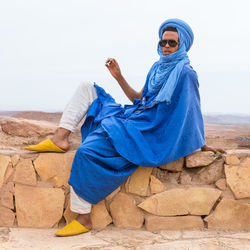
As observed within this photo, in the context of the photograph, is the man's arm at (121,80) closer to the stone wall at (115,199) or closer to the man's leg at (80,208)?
the stone wall at (115,199)

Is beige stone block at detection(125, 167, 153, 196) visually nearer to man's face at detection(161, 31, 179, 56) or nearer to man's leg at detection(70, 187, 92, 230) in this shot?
man's leg at detection(70, 187, 92, 230)

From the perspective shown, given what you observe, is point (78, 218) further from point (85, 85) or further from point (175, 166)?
point (85, 85)

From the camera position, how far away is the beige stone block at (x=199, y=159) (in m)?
2.66

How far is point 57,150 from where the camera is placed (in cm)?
262

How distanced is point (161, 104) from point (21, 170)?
1248mm

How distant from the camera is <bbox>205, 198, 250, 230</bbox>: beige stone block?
8.82 ft

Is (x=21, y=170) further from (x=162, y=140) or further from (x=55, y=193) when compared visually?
(x=162, y=140)

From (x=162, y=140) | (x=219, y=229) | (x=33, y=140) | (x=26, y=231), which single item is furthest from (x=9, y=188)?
(x=219, y=229)

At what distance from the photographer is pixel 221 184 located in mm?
2705

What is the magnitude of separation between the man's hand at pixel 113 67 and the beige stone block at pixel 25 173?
1.09 m

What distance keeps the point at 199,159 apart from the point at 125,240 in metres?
0.88

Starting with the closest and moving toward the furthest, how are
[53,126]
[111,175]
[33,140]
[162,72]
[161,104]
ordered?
[111,175]
[161,104]
[162,72]
[33,140]
[53,126]

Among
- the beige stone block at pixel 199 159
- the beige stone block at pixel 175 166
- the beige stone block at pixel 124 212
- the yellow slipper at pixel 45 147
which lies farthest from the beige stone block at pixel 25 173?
the beige stone block at pixel 199 159

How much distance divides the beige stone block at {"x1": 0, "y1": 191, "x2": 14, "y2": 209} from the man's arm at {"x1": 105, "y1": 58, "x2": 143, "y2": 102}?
1.38 meters
